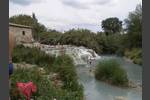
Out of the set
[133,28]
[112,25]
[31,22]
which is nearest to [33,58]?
[133,28]

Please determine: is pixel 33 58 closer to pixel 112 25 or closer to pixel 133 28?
pixel 133 28

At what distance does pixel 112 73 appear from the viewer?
8.98 m

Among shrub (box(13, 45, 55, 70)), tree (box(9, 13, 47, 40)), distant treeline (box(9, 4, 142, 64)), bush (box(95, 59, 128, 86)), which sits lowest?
bush (box(95, 59, 128, 86))

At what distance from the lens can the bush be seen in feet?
28.8

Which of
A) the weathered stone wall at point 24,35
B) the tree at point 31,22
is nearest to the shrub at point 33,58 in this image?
the weathered stone wall at point 24,35

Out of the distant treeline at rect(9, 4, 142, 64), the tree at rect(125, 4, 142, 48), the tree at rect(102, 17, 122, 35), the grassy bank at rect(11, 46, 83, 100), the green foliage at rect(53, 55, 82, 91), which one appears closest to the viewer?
the grassy bank at rect(11, 46, 83, 100)

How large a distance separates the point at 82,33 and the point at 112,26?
15217 mm

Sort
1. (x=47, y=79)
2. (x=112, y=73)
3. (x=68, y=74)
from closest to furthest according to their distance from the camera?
(x=47, y=79)
(x=68, y=74)
(x=112, y=73)

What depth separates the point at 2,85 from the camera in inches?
31.7

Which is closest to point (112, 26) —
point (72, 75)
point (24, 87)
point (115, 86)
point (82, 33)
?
point (82, 33)

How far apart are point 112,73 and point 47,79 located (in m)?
4.20

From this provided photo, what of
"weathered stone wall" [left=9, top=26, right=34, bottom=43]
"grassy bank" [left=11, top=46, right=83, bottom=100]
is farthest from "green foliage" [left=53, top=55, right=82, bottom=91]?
"weathered stone wall" [left=9, top=26, right=34, bottom=43]

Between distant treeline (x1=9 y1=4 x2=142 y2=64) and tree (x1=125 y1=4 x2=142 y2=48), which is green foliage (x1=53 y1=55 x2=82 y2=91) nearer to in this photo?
distant treeline (x1=9 y1=4 x2=142 y2=64)

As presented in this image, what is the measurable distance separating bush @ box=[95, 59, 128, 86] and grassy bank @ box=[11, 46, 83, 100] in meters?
1.68
